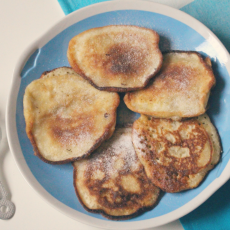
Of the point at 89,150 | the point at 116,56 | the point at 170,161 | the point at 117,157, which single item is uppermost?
the point at 116,56

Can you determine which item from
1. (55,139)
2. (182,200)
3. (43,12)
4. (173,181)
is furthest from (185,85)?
(43,12)

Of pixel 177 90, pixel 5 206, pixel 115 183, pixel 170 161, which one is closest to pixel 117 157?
pixel 115 183

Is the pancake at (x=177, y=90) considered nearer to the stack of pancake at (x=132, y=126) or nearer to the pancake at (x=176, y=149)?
the stack of pancake at (x=132, y=126)

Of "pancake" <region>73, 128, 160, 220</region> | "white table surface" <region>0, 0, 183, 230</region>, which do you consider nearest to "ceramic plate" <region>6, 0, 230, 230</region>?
"pancake" <region>73, 128, 160, 220</region>

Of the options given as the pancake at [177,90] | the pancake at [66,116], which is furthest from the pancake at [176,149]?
the pancake at [66,116]

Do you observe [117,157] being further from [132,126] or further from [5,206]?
[5,206]

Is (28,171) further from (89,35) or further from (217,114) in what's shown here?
(217,114)

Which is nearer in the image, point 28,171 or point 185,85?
point 185,85
